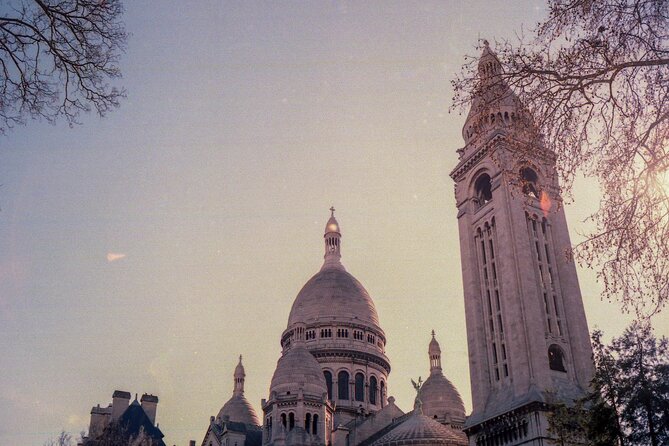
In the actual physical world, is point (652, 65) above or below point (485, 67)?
below

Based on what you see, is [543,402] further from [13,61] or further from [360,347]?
[360,347]

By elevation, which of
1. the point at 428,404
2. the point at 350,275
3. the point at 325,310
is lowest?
the point at 428,404

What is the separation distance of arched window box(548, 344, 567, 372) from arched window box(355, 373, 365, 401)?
3671 cm

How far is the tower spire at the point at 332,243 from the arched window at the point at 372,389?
19648 millimetres

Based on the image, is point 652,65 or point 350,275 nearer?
point 652,65

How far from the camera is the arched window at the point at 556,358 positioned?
4186cm

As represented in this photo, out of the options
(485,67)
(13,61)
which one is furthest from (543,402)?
(13,61)

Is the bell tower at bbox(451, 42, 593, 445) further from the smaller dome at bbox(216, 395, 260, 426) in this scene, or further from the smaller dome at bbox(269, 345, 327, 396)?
the smaller dome at bbox(216, 395, 260, 426)

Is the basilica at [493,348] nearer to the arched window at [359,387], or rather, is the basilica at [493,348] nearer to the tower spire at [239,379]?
the arched window at [359,387]

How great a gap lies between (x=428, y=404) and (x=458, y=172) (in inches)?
1006

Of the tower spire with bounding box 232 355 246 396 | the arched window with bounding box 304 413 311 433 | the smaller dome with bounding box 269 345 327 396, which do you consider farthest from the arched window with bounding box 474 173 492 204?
the tower spire with bounding box 232 355 246 396

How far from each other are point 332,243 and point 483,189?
155 ft

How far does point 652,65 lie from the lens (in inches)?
541

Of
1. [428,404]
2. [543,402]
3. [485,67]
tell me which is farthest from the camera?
[428,404]
